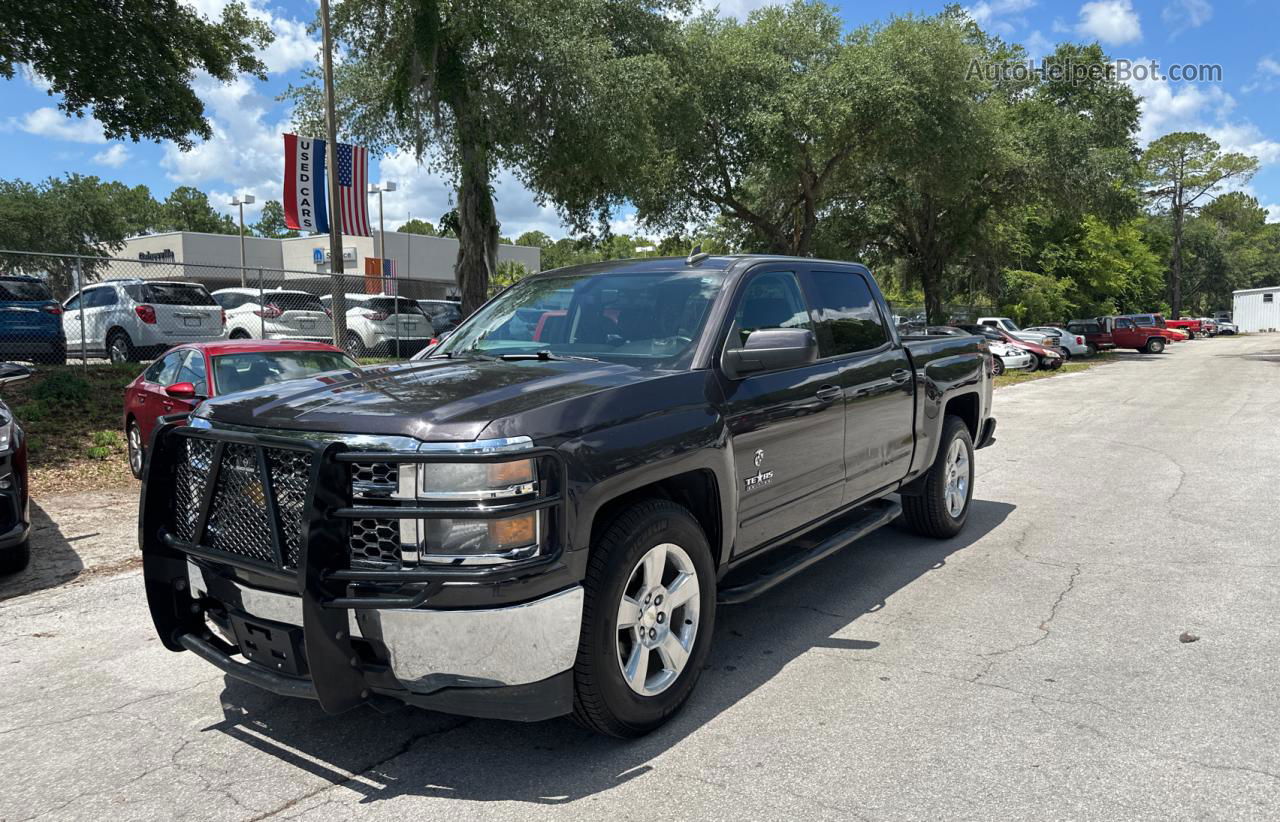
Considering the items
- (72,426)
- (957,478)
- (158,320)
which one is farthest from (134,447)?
(957,478)

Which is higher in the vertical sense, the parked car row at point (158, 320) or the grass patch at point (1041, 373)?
the parked car row at point (158, 320)

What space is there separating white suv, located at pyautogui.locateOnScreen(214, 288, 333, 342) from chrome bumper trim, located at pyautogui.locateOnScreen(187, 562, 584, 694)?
16108 mm

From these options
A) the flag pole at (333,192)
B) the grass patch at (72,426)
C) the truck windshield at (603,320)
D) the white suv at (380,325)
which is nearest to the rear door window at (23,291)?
the grass patch at (72,426)

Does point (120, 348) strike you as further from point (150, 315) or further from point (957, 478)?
point (957, 478)

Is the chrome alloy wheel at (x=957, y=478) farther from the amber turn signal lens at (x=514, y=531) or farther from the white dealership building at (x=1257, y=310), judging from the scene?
the white dealership building at (x=1257, y=310)

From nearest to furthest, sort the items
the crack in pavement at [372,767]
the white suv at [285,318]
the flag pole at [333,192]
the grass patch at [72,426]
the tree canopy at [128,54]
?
the crack in pavement at [372,767] → the grass patch at [72,426] → the tree canopy at [128,54] → the flag pole at [333,192] → the white suv at [285,318]

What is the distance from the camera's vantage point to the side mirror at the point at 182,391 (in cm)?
820

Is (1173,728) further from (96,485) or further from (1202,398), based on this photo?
(1202,398)

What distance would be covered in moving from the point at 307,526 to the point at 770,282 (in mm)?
2692

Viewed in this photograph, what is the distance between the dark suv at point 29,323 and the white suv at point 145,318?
0.94m

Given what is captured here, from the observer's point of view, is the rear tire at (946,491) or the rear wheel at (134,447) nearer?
the rear tire at (946,491)

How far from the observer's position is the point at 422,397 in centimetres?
325

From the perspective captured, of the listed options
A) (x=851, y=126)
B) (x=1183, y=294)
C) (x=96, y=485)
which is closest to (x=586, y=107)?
(x=851, y=126)

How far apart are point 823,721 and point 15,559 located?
17.7 ft
